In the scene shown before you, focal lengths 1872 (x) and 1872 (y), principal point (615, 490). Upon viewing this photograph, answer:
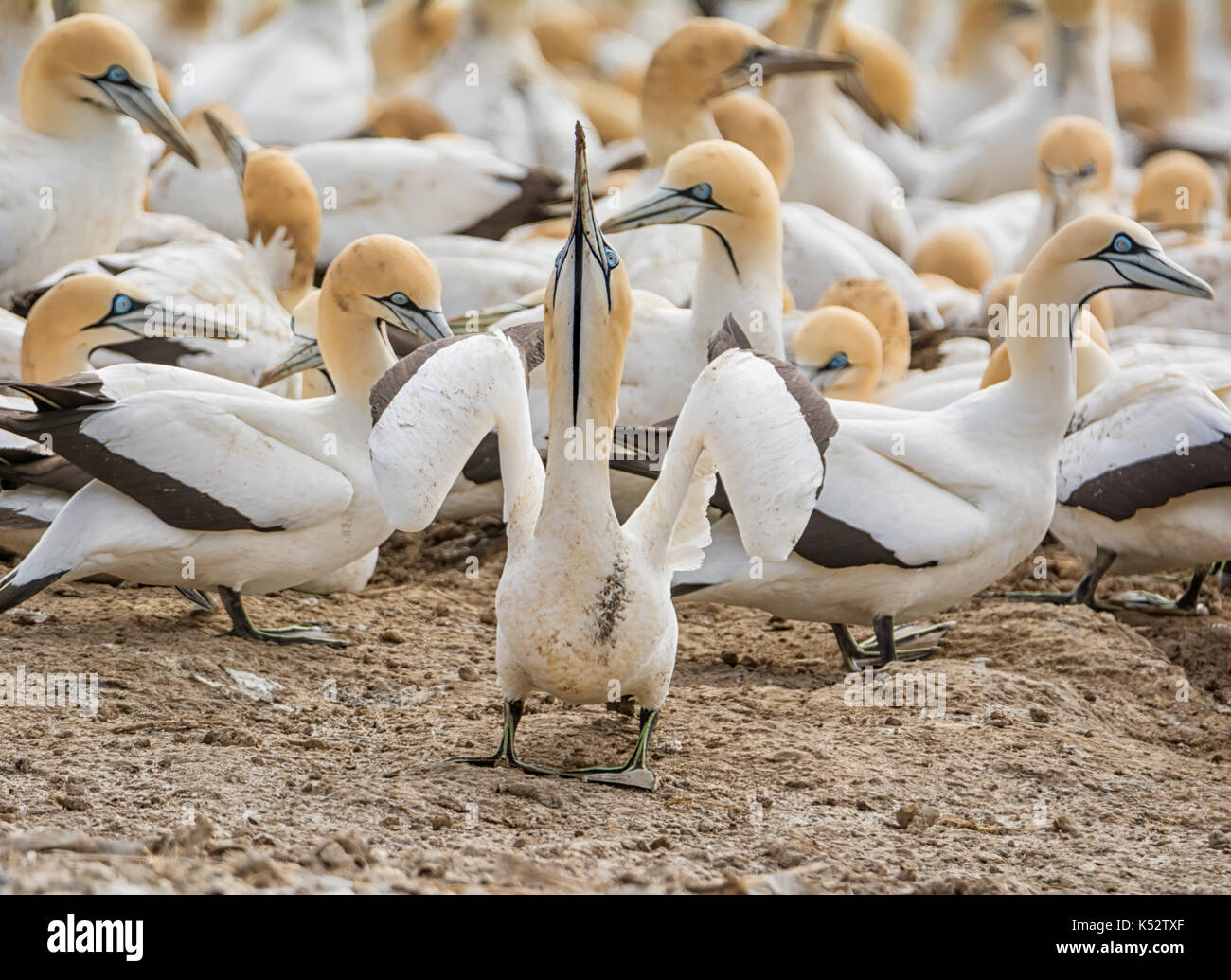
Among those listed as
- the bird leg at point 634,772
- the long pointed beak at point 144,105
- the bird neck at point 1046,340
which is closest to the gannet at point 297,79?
the long pointed beak at point 144,105

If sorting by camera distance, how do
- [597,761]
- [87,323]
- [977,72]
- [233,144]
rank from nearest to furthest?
[597,761] → [87,323] → [233,144] → [977,72]

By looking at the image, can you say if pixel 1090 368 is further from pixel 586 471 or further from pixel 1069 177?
pixel 586 471

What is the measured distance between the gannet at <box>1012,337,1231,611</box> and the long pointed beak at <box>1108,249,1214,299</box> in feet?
1.49

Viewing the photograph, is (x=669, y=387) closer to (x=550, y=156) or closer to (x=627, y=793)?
(x=627, y=793)

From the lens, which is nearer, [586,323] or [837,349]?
[586,323]

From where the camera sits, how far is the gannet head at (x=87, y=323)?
6.88 m

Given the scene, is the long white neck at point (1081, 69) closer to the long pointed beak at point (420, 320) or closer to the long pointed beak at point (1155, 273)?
the long pointed beak at point (1155, 273)

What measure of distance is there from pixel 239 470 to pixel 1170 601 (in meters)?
3.76

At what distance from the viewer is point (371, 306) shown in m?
6.41

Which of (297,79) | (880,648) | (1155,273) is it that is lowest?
(880,648)

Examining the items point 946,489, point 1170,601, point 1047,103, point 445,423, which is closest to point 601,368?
point 445,423

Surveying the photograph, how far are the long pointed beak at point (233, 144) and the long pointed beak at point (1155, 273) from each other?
437 cm

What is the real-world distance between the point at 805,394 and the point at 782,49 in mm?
4703

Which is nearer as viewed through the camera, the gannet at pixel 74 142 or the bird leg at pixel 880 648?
the bird leg at pixel 880 648
